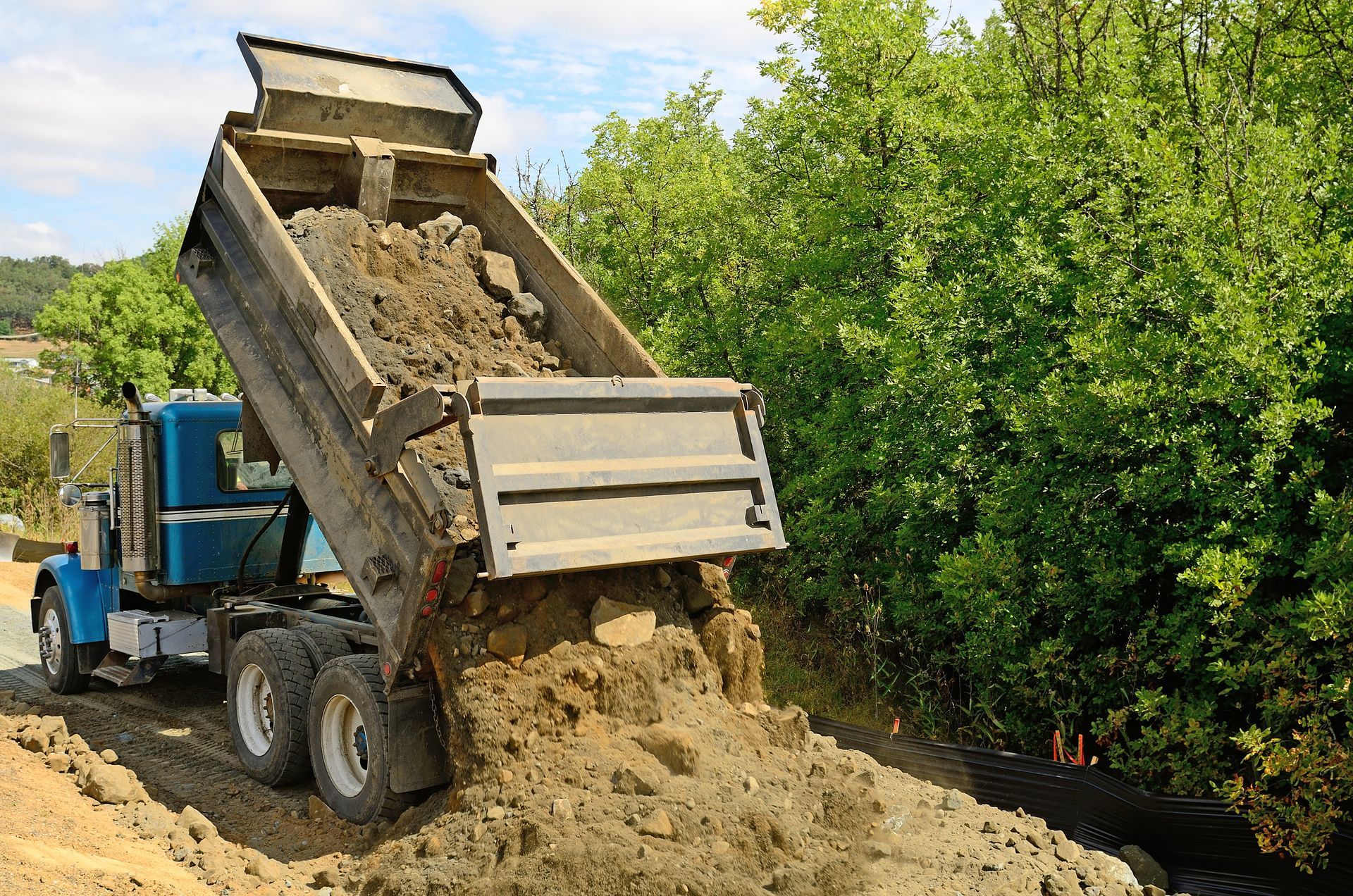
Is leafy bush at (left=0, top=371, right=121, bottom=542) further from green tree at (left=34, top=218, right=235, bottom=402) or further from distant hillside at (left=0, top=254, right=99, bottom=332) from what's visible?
distant hillside at (left=0, top=254, right=99, bottom=332)

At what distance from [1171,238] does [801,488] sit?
11.4ft

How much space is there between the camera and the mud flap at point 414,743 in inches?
209

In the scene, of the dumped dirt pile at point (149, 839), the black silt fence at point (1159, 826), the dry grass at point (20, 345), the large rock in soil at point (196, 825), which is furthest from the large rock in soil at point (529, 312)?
the dry grass at point (20, 345)

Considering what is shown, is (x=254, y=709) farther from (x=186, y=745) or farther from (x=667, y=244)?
(x=667, y=244)

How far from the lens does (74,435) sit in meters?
21.5

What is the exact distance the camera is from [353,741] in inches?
233

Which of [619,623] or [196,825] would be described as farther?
[196,825]

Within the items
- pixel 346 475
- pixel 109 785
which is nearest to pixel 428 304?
pixel 346 475

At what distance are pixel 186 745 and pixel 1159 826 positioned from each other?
20.7 feet

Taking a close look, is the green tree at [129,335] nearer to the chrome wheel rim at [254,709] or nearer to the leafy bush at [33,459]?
the leafy bush at [33,459]

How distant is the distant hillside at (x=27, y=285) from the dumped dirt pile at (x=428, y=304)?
255 feet

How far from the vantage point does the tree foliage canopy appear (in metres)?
6.04

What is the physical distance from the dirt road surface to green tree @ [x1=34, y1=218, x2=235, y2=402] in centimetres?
2646

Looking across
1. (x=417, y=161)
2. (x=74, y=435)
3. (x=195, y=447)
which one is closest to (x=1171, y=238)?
(x=417, y=161)
